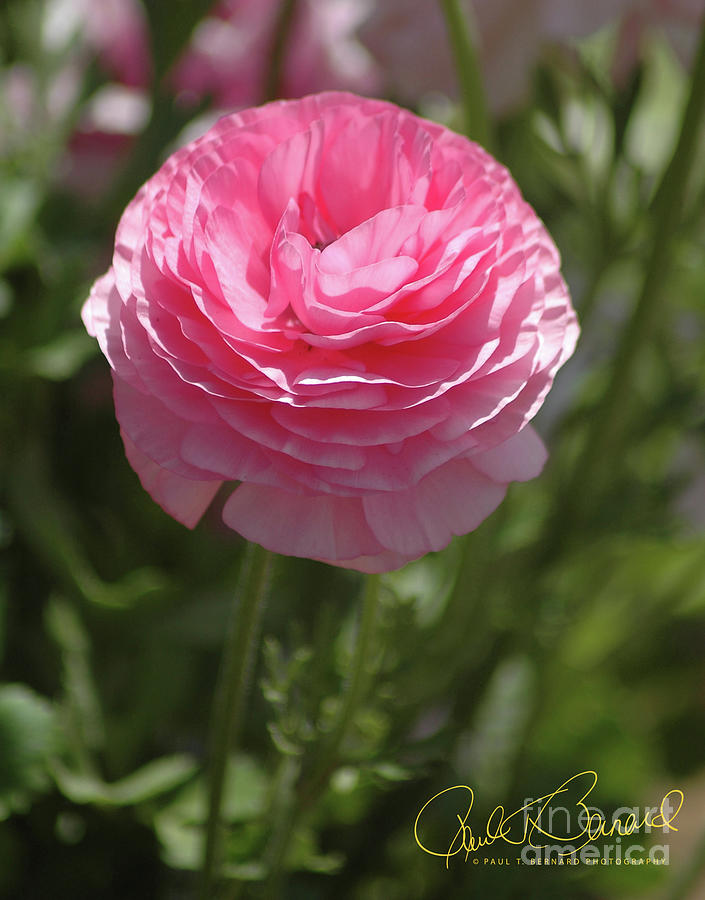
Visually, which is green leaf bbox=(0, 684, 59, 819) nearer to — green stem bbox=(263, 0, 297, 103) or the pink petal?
the pink petal

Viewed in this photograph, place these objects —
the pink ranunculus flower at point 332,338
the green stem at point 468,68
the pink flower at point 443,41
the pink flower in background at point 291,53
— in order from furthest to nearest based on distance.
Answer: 1. the pink flower in background at point 291,53
2. the pink flower at point 443,41
3. the green stem at point 468,68
4. the pink ranunculus flower at point 332,338

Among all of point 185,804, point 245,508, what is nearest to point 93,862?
point 185,804

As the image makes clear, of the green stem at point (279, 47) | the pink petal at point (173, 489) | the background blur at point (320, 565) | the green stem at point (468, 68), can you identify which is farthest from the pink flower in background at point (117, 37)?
the pink petal at point (173, 489)

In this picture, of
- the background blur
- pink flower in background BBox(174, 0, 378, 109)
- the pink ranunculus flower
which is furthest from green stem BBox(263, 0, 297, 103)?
the pink ranunculus flower

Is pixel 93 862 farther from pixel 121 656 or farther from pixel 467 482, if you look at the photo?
pixel 467 482
